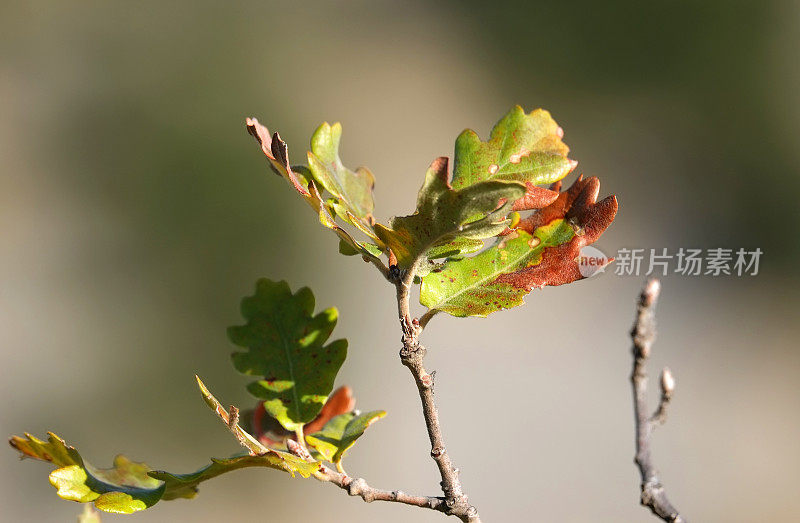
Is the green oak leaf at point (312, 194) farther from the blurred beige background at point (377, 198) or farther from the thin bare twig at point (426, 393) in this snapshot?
the blurred beige background at point (377, 198)

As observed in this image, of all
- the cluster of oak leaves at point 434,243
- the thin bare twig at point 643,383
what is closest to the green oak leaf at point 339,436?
the cluster of oak leaves at point 434,243

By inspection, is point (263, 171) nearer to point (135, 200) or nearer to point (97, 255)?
point (135, 200)

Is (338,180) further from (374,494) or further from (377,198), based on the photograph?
(377,198)

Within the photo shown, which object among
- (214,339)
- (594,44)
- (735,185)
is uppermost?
(594,44)

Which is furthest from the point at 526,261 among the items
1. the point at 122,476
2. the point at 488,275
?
the point at 122,476

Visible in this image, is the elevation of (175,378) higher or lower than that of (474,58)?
lower

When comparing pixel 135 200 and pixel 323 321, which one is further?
pixel 135 200

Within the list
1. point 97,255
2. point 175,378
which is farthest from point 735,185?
point 97,255
